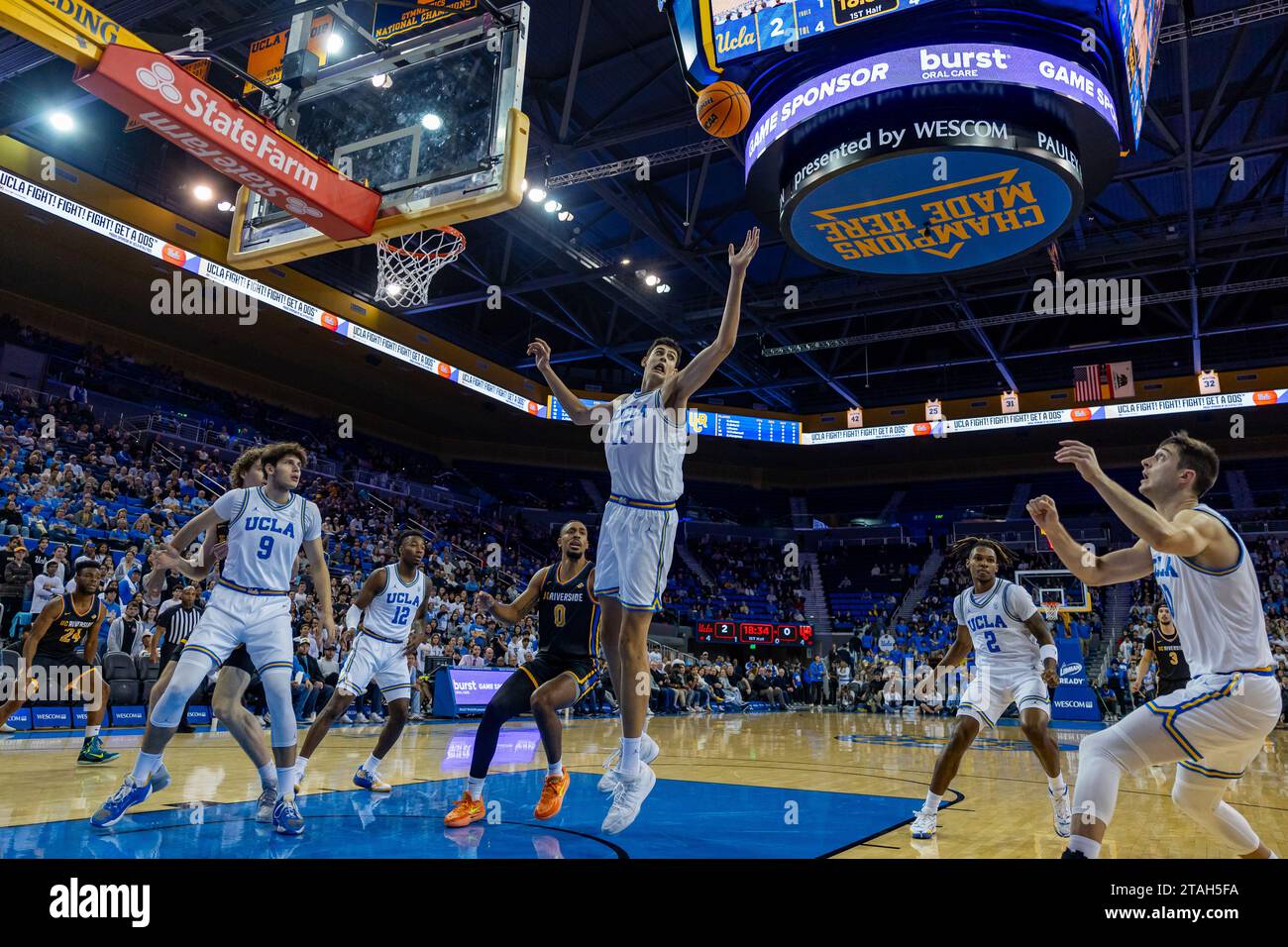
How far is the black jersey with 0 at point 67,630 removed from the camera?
25.7 feet

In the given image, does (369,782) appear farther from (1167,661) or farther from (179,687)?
(1167,661)

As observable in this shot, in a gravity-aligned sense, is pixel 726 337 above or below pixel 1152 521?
above

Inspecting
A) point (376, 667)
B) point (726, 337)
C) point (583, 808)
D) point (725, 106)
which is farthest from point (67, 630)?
point (725, 106)

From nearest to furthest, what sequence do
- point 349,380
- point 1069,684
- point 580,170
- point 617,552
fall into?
point 617,552 < point 580,170 < point 1069,684 < point 349,380

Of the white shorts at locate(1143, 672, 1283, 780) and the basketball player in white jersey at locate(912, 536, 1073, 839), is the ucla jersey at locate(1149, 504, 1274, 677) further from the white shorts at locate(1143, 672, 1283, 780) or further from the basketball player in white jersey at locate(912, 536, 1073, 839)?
the basketball player in white jersey at locate(912, 536, 1073, 839)

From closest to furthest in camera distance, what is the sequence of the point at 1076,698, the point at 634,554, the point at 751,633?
the point at 634,554 < the point at 1076,698 < the point at 751,633

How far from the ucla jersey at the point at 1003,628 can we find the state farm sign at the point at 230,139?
552 cm

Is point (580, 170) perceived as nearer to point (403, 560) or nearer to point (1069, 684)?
point (403, 560)

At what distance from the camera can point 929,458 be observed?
34438 millimetres

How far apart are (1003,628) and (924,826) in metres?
1.70

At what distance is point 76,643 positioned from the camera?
804cm

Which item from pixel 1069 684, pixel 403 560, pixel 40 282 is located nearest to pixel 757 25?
pixel 403 560

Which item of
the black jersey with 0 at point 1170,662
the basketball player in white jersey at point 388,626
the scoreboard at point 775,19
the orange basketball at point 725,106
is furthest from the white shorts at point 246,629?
the black jersey with 0 at point 1170,662

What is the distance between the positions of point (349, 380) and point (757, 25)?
20.1 meters
